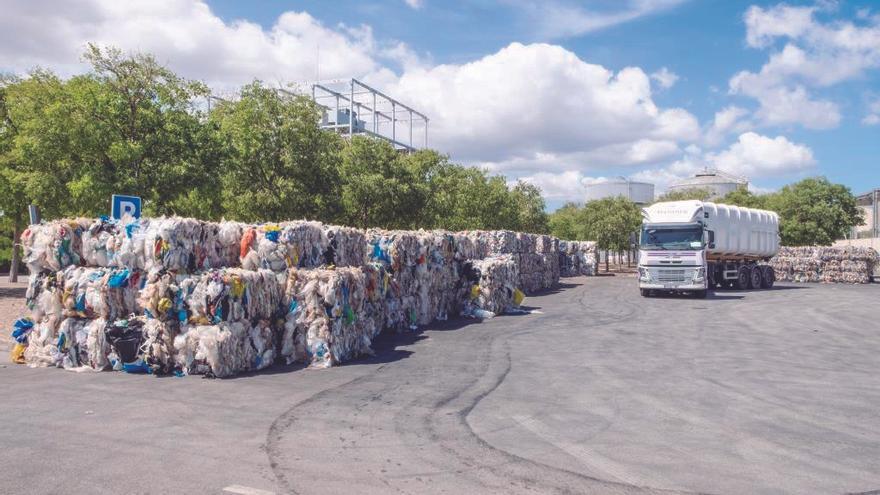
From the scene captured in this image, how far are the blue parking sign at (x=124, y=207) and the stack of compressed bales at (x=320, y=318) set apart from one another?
358 cm

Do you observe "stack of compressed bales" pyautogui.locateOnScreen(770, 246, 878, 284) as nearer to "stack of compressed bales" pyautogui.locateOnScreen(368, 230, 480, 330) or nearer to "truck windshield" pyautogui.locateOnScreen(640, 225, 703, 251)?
"truck windshield" pyautogui.locateOnScreen(640, 225, 703, 251)

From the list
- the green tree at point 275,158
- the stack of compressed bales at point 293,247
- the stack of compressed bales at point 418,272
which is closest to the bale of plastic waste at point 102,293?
the stack of compressed bales at point 293,247

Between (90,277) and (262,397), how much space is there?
454cm

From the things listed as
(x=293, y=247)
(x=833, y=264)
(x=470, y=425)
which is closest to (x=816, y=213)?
(x=833, y=264)

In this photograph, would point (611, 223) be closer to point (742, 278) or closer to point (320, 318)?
point (742, 278)

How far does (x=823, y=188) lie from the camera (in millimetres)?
52906

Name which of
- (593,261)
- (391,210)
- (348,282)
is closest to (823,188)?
(593,261)

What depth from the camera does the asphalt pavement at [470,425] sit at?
18.2 ft

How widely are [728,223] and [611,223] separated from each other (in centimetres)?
2559

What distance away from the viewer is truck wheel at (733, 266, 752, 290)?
31.8 metres

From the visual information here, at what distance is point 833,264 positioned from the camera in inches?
1630

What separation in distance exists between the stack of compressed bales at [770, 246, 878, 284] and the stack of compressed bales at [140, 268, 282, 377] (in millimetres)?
42412

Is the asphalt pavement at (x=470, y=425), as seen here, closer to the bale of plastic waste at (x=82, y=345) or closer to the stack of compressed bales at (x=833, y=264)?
the bale of plastic waste at (x=82, y=345)

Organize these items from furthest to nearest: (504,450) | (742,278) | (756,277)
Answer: (756,277)
(742,278)
(504,450)
